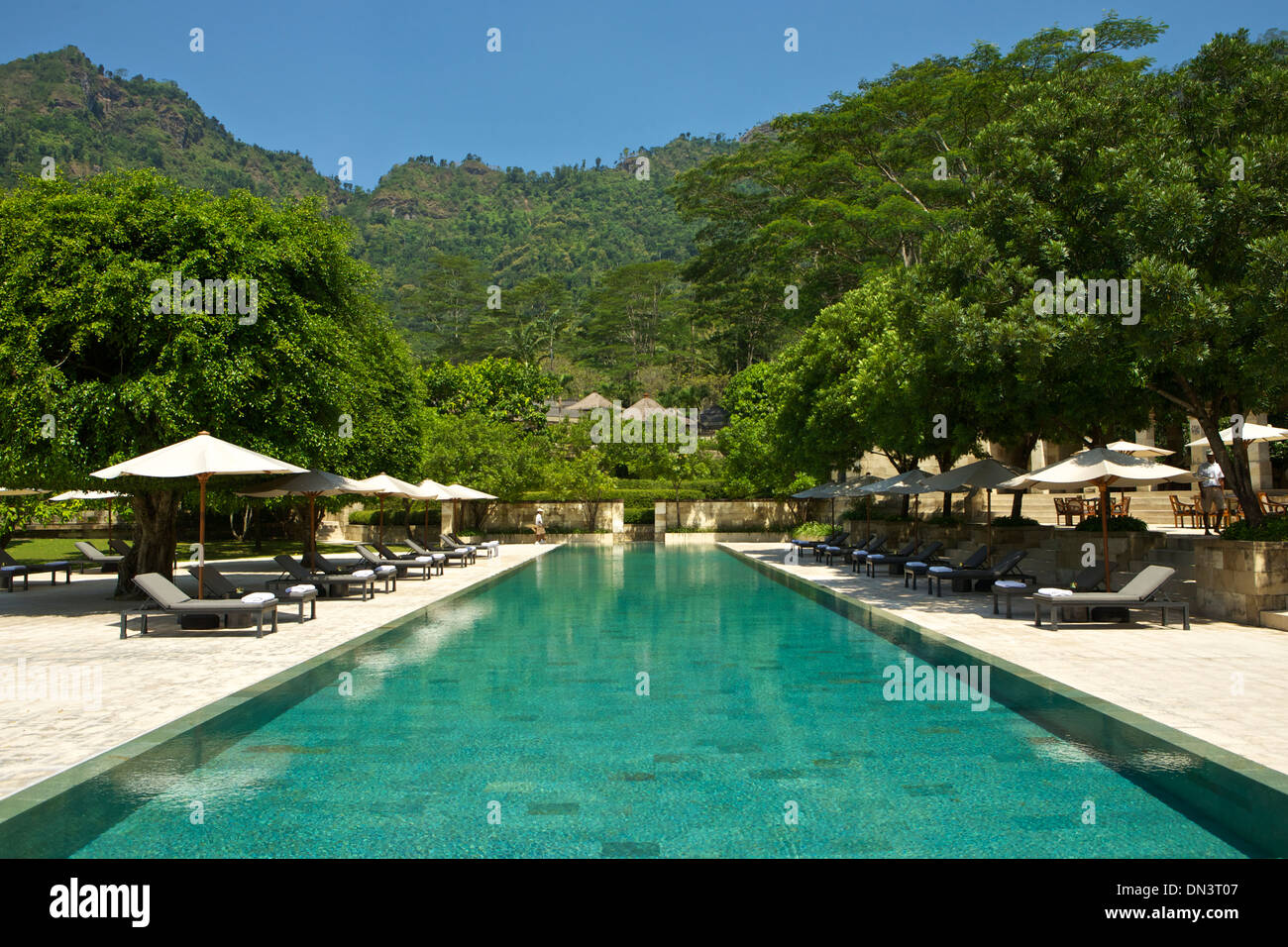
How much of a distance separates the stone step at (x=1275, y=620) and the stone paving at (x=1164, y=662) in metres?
0.12

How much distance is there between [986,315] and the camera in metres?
14.2

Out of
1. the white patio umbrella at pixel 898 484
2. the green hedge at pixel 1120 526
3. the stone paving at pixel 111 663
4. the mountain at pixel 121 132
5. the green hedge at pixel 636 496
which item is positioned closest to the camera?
the stone paving at pixel 111 663

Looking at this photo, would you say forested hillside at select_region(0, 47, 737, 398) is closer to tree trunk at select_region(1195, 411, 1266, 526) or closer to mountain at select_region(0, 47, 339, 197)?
mountain at select_region(0, 47, 339, 197)

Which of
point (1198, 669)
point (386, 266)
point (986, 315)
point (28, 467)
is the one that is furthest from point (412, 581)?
point (386, 266)

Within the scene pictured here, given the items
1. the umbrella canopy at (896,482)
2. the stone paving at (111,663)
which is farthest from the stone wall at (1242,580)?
the stone paving at (111,663)

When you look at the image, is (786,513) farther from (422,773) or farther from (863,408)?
(422,773)

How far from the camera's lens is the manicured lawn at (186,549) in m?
28.9

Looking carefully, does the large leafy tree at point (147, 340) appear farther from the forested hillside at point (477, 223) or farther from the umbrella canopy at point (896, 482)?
the forested hillside at point (477, 223)

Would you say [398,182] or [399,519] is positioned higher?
[398,182]

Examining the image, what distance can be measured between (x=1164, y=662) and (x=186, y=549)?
33837mm

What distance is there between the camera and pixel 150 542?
16000mm

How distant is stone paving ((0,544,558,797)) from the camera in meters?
6.14

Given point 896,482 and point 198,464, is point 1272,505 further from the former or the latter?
point 198,464

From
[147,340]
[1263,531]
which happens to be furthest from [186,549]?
[1263,531]
